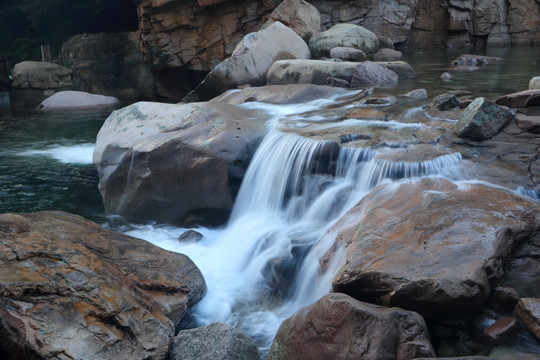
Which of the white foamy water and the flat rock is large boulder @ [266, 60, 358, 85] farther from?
the flat rock

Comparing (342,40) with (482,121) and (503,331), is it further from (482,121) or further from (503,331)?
(503,331)

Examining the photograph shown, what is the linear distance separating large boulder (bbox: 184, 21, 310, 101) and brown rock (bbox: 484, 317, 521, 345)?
6711mm

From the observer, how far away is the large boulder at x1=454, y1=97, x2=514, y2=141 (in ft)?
14.8

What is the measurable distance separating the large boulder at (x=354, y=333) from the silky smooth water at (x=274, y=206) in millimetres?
562

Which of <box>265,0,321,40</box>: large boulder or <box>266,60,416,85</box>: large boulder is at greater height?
<box>265,0,321,40</box>: large boulder

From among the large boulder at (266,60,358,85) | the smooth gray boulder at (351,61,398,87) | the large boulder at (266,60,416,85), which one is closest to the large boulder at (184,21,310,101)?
the large boulder at (266,60,416,85)

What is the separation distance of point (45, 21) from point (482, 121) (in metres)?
17.4

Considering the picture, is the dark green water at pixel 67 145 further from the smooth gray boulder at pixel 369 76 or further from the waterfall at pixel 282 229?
the waterfall at pixel 282 229

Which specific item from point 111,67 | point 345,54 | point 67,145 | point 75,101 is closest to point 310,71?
point 345,54

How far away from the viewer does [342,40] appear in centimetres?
1085


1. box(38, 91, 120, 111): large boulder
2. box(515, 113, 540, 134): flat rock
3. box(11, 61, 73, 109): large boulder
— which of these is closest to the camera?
box(515, 113, 540, 134): flat rock

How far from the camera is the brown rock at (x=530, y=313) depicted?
8.57ft

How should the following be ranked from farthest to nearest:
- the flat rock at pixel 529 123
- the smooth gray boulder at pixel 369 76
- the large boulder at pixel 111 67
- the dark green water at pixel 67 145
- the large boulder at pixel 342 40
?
the large boulder at pixel 111 67 → the large boulder at pixel 342 40 → the smooth gray boulder at pixel 369 76 → the dark green water at pixel 67 145 → the flat rock at pixel 529 123

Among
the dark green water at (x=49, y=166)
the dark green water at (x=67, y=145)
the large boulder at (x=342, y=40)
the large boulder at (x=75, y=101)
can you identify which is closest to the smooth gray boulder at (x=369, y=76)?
the dark green water at (x=67, y=145)
